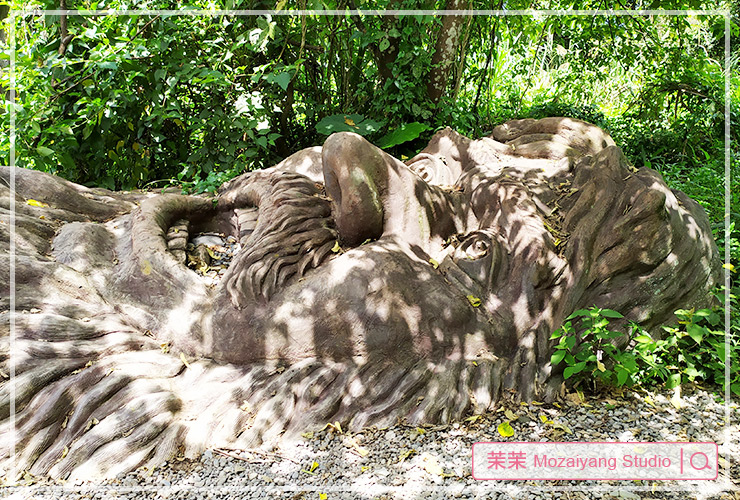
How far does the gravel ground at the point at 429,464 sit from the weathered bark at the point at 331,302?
0.11 metres

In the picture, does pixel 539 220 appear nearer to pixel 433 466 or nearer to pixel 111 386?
pixel 433 466

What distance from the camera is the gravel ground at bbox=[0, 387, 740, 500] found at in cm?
241

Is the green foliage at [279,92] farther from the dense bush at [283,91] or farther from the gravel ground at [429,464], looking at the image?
the gravel ground at [429,464]

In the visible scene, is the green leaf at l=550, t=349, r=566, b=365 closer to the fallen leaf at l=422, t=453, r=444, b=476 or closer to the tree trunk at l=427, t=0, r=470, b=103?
the fallen leaf at l=422, t=453, r=444, b=476

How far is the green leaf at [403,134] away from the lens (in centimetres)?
598

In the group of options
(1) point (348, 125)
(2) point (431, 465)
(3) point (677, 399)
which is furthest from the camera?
(1) point (348, 125)

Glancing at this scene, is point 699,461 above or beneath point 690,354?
beneath

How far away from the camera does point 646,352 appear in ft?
10.3

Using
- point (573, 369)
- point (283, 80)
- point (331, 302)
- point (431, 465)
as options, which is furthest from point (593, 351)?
point (283, 80)

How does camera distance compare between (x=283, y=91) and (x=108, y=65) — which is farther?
(x=283, y=91)

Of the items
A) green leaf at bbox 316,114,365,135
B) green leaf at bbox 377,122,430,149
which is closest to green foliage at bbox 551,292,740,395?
green leaf at bbox 377,122,430,149

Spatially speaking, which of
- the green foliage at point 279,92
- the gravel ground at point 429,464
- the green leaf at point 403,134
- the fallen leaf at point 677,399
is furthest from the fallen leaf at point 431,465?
the green leaf at point 403,134

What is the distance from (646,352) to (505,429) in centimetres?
97

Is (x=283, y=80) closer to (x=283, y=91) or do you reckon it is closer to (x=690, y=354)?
(x=283, y=91)
